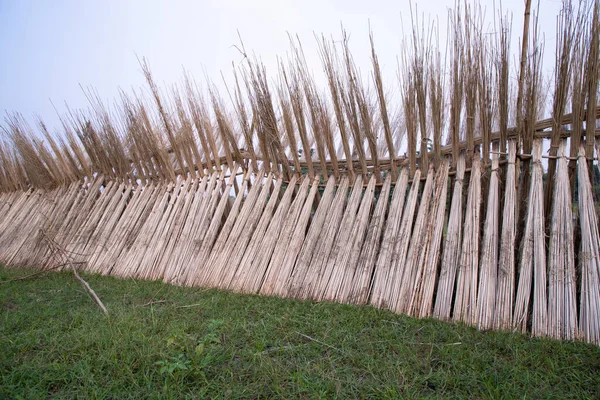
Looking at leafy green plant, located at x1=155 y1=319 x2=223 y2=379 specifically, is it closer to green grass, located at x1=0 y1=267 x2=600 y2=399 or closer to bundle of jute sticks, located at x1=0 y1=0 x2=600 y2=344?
green grass, located at x1=0 y1=267 x2=600 y2=399

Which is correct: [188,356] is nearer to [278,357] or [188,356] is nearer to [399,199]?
[278,357]

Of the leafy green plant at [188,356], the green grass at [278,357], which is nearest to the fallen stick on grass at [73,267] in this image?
the green grass at [278,357]

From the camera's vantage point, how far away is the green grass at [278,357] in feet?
4.34

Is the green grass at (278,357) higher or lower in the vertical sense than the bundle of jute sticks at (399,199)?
lower

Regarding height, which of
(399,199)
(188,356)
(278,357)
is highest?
(399,199)

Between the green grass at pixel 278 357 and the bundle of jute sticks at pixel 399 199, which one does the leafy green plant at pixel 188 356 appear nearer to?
the green grass at pixel 278 357

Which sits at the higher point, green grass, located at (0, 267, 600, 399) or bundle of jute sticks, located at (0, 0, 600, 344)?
bundle of jute sticks, located at (0, 0, 600, 344)

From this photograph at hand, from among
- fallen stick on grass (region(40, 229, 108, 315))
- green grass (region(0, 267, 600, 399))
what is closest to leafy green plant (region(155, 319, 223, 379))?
green grass (region(0, 267, 600, 399))

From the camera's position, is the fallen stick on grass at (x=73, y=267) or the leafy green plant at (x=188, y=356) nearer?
the leafy green plant at (x=188, y=356)

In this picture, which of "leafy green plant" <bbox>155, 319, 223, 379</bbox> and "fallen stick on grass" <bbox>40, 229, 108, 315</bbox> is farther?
"fallen stick on grass" <bbox>40, 229, 108, 315</bbox>

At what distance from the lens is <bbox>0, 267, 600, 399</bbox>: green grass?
1.32 m

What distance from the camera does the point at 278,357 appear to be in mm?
1551

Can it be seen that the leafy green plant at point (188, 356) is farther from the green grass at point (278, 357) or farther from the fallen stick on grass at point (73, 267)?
the fallen stick on grass at point (73, 267)

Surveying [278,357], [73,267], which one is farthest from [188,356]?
[73,267]
